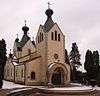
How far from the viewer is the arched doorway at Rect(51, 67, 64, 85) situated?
139ft

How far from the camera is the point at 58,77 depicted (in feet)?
141

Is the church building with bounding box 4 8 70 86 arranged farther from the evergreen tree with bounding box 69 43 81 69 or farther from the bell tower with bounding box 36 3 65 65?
the evergreen tree with bounding box 69 43 81 69

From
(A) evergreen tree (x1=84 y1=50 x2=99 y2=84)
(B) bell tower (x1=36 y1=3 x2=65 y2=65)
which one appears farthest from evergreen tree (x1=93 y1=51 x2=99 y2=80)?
(B) bell tower (x1=36 y1=3 x2=65 y2=65)

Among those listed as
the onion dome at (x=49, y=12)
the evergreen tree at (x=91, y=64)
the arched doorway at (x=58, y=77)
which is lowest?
the arched doorway at (x=58, y=77)

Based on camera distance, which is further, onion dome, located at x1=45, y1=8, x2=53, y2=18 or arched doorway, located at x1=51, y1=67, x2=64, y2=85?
onion dome, located at x1=45, y1=8, x2=53, y2=18

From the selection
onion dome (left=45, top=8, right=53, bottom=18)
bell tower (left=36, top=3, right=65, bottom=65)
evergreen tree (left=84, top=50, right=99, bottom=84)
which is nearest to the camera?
bell tower (left=36, top=3, right=65, bottom=65)

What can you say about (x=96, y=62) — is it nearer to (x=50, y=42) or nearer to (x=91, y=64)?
(x=91, y=64)

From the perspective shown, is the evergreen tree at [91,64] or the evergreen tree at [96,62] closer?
the evergreen tree at [96,62]

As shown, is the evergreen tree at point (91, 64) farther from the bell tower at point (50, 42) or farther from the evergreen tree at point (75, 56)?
the evergreen tree at point (75, 56)

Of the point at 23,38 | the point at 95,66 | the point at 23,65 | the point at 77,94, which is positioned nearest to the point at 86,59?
the point at 95,66

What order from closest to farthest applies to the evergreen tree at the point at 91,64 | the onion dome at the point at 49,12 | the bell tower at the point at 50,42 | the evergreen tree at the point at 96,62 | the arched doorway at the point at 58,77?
the arched doorway at the point at 58,77 < the bell tower at the point at 50,42 < the onion dome at the point at 49,12 < the evergreen tree at the point at 96,62 < the evergreen tree at the point at 91,64

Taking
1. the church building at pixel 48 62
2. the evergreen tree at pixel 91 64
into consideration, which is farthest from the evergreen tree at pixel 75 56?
the church building at pixel 48 62

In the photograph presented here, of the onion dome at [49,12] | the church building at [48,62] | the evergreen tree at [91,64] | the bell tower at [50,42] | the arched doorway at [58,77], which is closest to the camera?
the church building at [48,62]

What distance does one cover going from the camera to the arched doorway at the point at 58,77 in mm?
42406
